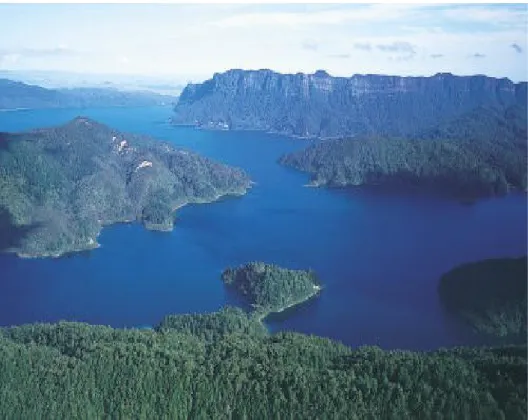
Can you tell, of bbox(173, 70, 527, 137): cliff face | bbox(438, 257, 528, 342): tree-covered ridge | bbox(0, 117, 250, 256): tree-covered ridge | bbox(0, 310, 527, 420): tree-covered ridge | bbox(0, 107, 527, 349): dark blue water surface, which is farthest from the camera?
bbox(173, 70, 527, 137): cliff face

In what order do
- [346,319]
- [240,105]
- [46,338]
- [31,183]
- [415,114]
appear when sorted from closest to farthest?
1. [46,338]
2. [346,319]
3. [31,183]
4. [415,114]
5. [240,105]

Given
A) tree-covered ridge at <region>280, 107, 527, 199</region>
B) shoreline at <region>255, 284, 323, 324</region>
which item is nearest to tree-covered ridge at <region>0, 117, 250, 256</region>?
tree-covered ridge at <region>280, 107, 527, 199</region>

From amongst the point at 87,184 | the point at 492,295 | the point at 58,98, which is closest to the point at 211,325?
the point at 492,295

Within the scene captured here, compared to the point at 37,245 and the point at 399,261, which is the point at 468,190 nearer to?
the point at 399,261

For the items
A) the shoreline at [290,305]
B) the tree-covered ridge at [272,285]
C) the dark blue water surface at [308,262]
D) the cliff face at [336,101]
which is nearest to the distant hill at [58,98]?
the cliff face at [336,101]

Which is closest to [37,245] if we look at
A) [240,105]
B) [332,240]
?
[332,240]

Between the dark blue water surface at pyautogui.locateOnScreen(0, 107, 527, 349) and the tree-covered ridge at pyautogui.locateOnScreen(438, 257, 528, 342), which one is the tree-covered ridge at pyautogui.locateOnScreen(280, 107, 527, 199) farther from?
the tree-covered ridge at pyautogui.locateOnScreen(438, 257, 528, 342)

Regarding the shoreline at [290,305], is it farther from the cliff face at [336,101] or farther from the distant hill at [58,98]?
the distant hill at [58,98]
